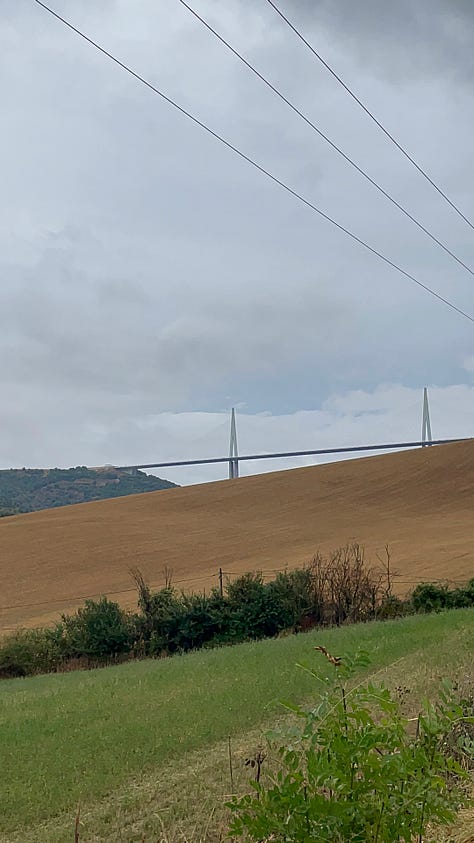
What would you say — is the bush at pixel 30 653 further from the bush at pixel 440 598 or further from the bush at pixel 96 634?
the bush at pixel 440 598

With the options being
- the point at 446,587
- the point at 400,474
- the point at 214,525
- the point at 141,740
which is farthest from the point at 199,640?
the point at 400,474

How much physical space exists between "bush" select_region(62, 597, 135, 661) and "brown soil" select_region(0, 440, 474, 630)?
25.6 ft

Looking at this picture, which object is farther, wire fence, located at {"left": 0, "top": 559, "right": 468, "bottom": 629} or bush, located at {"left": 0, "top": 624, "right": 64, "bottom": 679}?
wire fence, located at {"left": 0, "top": 559, "right": 468, "bottom": 629}

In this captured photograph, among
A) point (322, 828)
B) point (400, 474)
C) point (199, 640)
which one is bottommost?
point (199, 640)

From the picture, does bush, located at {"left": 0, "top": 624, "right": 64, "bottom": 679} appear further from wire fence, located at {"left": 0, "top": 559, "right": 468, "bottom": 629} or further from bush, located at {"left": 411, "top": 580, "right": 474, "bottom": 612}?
bush, located at {"left": 411, "top": 580, "right": 474, "bottom": 612}

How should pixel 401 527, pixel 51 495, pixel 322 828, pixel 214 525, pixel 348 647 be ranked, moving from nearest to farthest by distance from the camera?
pixel 322 828 < pixel 348 647 < pixel 401 527 < pixel 214 525 < pixel 51 495

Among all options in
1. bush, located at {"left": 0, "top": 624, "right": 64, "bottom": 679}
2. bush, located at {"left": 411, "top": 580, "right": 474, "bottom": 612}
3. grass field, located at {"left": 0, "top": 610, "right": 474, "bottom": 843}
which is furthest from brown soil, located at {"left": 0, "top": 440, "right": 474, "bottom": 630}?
grass field, located at {"left": 0, "top": 610, "right": 474, "bottom": 843}

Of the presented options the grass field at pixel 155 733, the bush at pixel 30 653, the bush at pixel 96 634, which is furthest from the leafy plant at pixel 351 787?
the bush at pixel 30 653

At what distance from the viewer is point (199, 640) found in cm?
3509

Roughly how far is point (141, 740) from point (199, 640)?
21.9m

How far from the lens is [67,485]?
151 m

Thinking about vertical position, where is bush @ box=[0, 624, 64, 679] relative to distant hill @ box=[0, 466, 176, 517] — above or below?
below

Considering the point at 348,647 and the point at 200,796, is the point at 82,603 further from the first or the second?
the point at 200,796

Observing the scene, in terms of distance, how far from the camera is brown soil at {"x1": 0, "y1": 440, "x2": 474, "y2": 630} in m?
48.2
